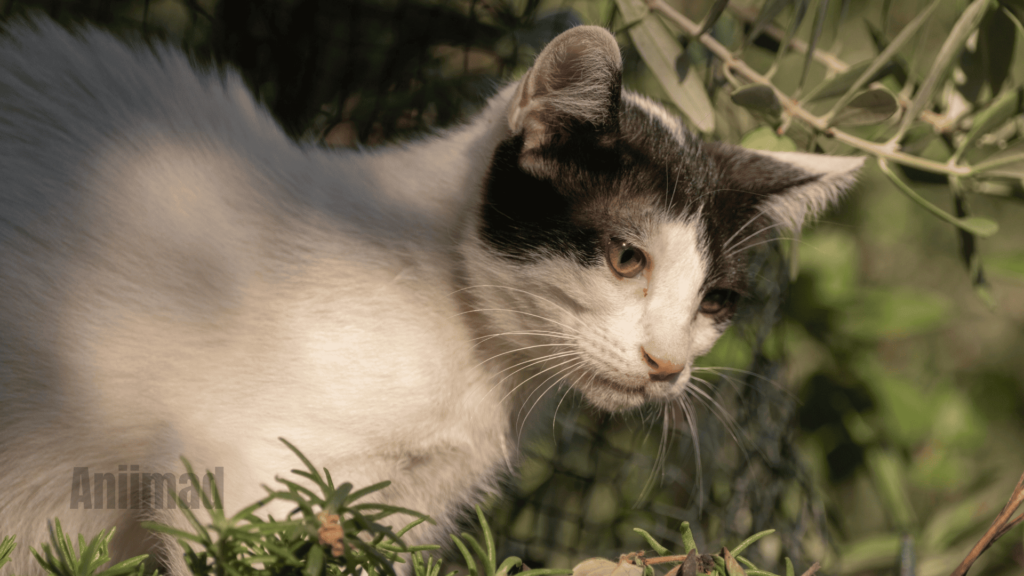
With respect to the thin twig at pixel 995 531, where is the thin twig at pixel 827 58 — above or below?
above

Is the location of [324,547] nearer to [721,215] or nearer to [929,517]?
[721,215]

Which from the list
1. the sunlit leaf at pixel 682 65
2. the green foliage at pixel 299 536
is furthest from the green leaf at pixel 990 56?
the green foliage at pixel 299 536

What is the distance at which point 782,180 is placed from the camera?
85 cm

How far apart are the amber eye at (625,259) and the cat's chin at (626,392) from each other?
0.43 feet

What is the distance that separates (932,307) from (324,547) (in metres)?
1.10

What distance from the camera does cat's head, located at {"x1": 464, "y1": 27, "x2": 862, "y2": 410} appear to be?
713 mm

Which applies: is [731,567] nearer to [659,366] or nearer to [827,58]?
[659,366]

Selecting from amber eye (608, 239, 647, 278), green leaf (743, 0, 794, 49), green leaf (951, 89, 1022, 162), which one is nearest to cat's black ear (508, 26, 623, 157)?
amber eye (608, 239, 647, 278)

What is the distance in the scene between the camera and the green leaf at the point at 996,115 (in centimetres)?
78

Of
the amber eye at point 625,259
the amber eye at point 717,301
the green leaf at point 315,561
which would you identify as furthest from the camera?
the amber eye at point 717,301

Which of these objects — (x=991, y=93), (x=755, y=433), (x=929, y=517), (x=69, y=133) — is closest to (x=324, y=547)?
(x=69, y=133)

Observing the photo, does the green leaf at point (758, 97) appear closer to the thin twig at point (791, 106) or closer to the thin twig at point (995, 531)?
the thin twig at point (791, 106)

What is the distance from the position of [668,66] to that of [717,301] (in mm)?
325

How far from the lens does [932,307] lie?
1.08 meters
